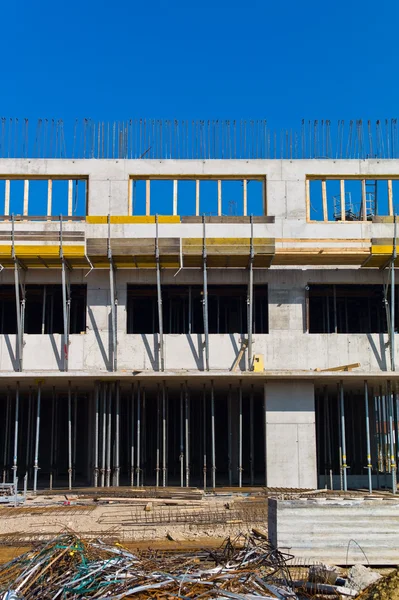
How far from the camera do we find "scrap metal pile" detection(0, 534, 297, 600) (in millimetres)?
7438

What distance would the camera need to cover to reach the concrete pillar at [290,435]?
20.6 m

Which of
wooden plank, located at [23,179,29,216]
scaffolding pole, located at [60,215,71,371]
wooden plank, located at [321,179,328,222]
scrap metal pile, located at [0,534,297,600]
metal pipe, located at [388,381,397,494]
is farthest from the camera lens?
wooden plank, located at [23,179,29,216]

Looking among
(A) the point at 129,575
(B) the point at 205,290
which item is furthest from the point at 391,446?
(A) the point at 129,575

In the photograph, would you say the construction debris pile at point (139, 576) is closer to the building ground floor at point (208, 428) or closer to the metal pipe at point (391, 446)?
the building ground floor at point (208, 428)

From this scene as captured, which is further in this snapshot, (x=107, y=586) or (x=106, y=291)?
(x=106, y=291)

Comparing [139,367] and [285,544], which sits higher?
[139,367]

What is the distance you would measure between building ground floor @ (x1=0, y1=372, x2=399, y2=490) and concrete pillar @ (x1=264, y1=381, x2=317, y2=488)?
28mm

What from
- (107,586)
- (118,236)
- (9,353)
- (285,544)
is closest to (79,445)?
(9,353)

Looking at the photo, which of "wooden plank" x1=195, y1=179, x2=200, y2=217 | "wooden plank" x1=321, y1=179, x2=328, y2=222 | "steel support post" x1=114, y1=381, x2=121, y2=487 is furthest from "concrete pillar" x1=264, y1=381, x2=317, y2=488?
"wooden plank" x1=195, y1=179, x2=200, y2=217

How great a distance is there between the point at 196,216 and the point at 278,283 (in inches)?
124

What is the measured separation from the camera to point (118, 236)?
21812 mm

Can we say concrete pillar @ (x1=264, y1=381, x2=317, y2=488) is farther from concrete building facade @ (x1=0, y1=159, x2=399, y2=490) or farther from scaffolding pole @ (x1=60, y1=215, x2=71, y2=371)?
scaffolding pole @ (x1=60, y1=215, x2=71, y2=371)

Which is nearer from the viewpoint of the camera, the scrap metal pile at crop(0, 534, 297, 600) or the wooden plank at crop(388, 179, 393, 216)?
the scrap metal pile at crop(0, 534, 297, 600)

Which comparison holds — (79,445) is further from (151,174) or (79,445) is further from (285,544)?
(285,544)
